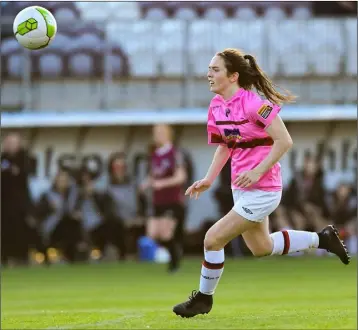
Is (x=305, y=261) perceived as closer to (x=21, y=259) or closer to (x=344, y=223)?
(x=344, y=223)

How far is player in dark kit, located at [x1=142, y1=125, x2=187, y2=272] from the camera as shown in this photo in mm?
17641

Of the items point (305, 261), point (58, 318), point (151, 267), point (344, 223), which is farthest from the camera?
point (344, 223)

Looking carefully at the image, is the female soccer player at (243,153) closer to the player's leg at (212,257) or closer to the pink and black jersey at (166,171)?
the player's leg at (212,257)

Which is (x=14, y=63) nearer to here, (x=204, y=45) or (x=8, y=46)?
(x=8, y=46)

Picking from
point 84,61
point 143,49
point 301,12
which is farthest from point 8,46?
point 301,12

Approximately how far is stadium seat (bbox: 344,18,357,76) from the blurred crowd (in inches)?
90.6

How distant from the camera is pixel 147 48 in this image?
24.3 metres

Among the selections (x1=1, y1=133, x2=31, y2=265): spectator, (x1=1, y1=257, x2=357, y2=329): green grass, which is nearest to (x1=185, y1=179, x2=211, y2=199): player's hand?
(x1=1, y1=257, x2=357, y2=329): green grass

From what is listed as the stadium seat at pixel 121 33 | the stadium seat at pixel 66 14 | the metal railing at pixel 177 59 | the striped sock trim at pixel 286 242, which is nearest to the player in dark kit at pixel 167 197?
the metal railing at pixel 177 59

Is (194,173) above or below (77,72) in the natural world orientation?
below

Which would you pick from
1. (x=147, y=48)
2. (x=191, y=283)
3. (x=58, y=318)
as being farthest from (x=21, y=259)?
(x=58, y=318)

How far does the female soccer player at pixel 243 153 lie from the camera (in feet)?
27.2

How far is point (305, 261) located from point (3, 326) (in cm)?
1379

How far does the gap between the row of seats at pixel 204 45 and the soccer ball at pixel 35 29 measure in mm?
13847
